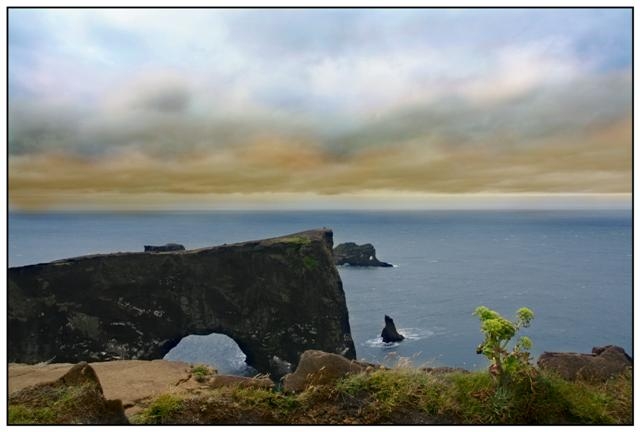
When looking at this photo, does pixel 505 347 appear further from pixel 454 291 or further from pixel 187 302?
pixel 454 291

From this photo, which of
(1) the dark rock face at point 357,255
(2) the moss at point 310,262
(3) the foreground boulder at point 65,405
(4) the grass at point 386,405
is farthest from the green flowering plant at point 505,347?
(1) the dark rock face at point 357,255

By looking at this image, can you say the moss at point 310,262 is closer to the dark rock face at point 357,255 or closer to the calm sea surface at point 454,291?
the calm sea surface at point 454,291

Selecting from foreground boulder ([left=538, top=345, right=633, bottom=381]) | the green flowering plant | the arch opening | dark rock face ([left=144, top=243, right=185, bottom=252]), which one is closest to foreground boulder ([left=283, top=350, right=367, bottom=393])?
the green flowering plant

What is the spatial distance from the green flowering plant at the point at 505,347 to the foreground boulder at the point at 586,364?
189cm

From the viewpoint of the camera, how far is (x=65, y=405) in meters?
5.68

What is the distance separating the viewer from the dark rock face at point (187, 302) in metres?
34.7

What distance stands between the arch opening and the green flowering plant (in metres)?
36.8

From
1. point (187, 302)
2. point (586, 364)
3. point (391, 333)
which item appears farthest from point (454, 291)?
point (586, 364)

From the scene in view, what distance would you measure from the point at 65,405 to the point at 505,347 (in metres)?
5.80

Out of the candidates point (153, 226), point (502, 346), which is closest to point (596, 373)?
point (502, 346)

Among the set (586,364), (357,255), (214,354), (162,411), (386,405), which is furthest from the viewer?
(357,255)

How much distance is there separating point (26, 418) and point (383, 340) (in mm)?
39256

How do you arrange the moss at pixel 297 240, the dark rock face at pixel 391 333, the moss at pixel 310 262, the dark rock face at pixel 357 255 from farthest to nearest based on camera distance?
the dark rock face at pixel 357 255, the dark rock face at pixel 391 333, the moss at pixel 310 262, the moss at pixel 297 240

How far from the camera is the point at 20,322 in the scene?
3356 cm
